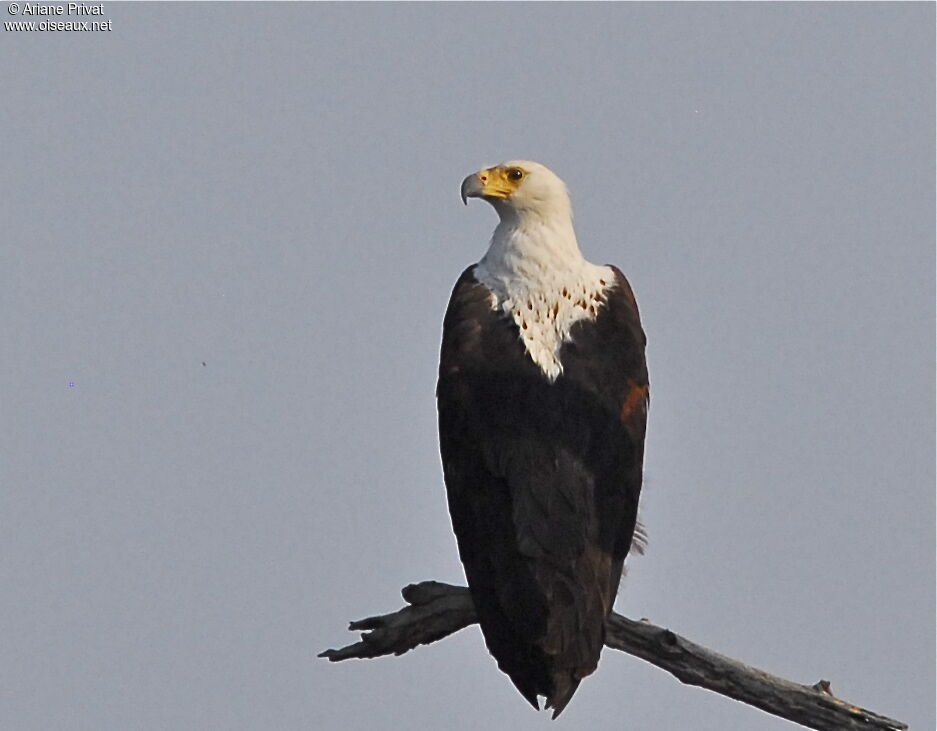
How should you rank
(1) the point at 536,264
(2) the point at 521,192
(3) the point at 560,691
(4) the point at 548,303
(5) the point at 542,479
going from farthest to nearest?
(2) the point at 521,192
(1) the point at 536,264
(4) the point at 548,303
(5) the point at 542,479
(3) the point at 560,691

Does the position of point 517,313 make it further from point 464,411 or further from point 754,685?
point 754,685

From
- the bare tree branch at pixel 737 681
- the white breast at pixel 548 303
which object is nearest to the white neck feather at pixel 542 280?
the white breast at pixel 548 303

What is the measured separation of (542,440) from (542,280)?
1109 mm

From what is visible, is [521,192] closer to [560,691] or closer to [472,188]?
[472,188]

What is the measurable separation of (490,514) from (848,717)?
190 cm

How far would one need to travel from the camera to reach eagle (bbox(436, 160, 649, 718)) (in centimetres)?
1398

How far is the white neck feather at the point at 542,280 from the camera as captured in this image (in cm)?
1472

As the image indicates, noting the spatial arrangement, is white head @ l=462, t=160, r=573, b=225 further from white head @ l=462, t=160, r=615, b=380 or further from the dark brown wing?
the dark brown wing

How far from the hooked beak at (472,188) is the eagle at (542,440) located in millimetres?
14

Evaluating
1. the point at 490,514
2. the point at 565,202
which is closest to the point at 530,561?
the point at 490,514

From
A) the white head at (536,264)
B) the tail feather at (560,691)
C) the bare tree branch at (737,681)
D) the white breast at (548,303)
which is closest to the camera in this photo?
the tail feather at (560,691)

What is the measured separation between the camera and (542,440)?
14.2 metres

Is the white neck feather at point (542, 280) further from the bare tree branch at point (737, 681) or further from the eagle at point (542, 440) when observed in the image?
the bare tree branch at point (737, 681)

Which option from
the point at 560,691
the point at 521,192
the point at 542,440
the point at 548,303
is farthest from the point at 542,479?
the point at 521,192
